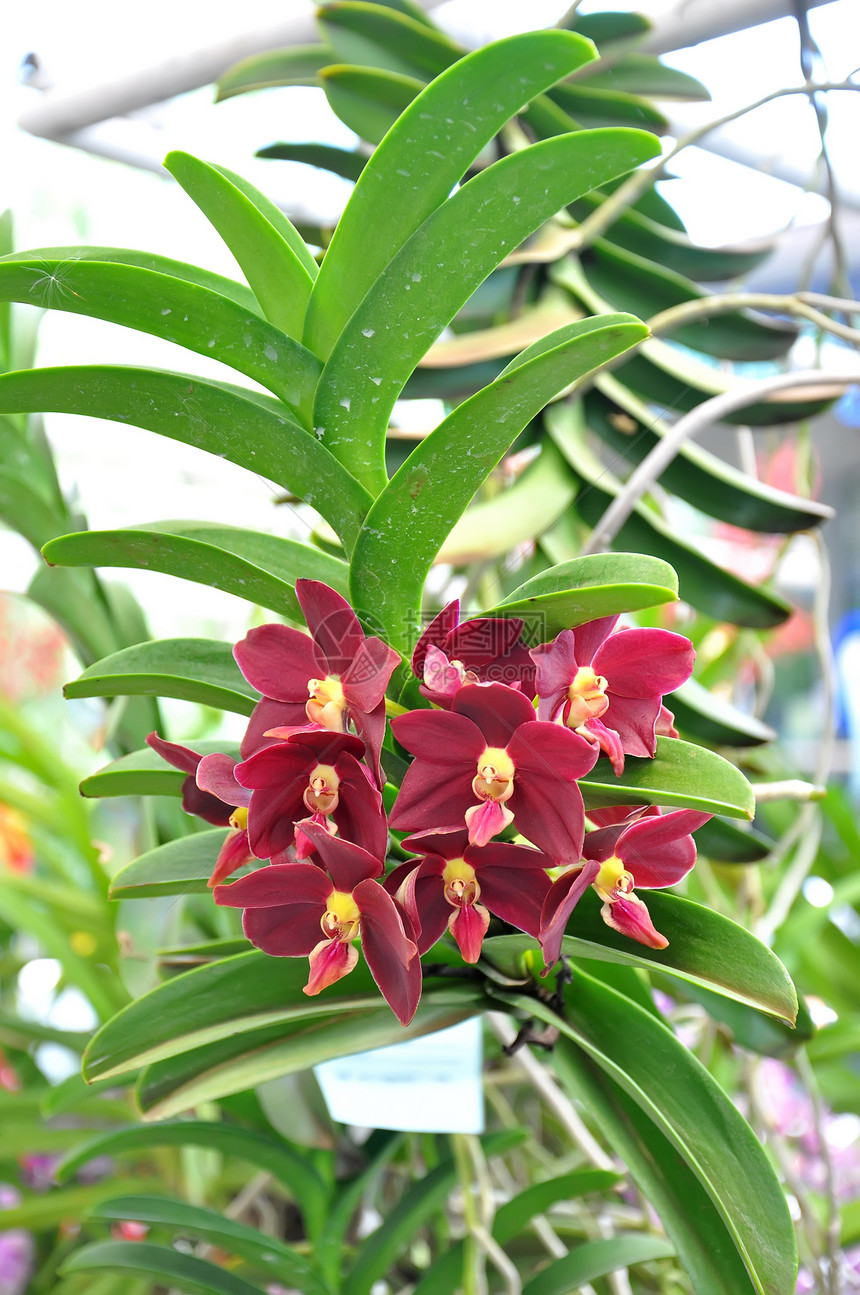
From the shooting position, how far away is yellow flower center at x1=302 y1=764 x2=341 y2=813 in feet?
1.00

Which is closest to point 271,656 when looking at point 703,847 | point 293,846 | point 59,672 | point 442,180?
point 293,846

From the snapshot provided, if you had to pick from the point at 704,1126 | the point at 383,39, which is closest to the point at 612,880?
the point at 704,1126

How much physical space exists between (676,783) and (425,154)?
242mm

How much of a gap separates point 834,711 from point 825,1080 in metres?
0.54

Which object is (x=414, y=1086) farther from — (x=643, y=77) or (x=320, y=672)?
(x=643, y=77)

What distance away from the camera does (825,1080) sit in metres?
1.05

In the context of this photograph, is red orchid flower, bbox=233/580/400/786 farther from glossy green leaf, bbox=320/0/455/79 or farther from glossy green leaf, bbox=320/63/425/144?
glossy green leaf, bbox=320/0/455/79

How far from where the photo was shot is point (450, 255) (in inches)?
Result: 13.5

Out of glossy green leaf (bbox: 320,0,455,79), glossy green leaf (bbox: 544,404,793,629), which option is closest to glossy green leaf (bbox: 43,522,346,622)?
glossy green leaf (bbox: 544,404,793,629)

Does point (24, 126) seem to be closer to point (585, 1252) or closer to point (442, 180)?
point (442, 180)

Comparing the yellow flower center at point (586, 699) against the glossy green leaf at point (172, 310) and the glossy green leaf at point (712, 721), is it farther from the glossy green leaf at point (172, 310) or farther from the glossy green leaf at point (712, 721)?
the glossy green leaf at point (712, 721)

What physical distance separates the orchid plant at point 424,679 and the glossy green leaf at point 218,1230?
24 cm

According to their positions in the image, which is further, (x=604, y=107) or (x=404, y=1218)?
(x=604, y=107)

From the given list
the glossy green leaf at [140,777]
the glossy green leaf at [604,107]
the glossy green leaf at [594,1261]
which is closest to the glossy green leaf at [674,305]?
the glossy green leaf at [604,107]
